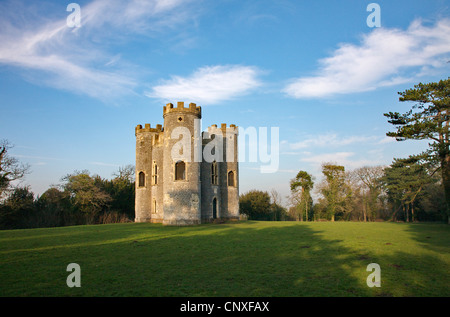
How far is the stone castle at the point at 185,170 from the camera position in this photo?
24.2 metres

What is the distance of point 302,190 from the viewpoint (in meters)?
44.7

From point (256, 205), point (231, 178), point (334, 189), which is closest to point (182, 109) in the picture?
point (231, 178)

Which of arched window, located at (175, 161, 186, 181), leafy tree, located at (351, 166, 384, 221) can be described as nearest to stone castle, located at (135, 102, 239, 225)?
arched window, located at (175, 161, 186, 181)

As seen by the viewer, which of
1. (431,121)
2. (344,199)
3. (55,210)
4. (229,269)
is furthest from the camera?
(344,199)

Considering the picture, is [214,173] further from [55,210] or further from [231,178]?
[55,210]

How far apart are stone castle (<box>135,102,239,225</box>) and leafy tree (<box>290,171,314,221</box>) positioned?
1727 cm

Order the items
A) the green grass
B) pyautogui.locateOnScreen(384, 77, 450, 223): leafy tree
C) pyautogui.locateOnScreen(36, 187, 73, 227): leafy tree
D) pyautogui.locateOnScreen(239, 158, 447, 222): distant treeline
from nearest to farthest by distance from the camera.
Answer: the green grass → pyautogui.locateOnScreen(384, 77, 450, 223): leafy tree → pyautogui.locateOnScreen(36, 187, 73, 227): leafy tree → pyautogui.locateOnScreen(239, 158, 447, 222): distant treeline

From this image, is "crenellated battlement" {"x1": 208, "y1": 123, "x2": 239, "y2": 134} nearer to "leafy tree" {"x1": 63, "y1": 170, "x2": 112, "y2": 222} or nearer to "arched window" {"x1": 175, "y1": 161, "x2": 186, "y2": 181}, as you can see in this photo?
"arched window" {"x1": 175, "y1": 161, "x2": 186, "y2": 181}

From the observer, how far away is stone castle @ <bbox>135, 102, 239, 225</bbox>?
24234 millimetres

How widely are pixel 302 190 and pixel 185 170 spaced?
25177mm

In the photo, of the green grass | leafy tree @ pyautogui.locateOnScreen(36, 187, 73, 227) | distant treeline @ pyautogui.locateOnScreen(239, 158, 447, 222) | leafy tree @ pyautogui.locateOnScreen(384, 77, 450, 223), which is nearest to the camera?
the green grass
